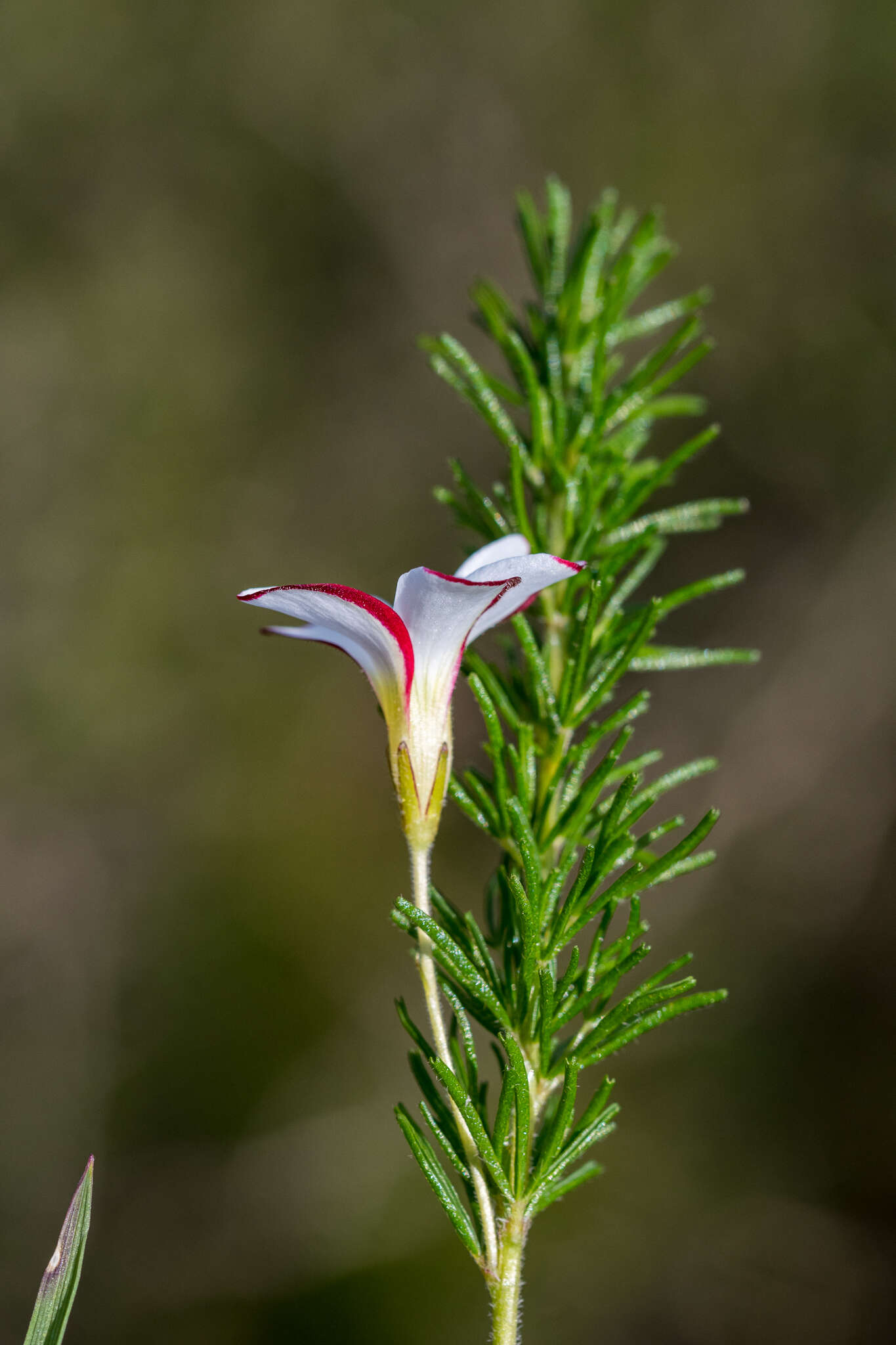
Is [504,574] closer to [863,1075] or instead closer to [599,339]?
[599,339]

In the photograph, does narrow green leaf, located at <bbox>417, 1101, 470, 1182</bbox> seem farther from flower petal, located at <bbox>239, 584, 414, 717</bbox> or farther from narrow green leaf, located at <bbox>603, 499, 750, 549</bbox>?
narrow green leaf, located at <bbox>603, 499, 750, 549</bbox>

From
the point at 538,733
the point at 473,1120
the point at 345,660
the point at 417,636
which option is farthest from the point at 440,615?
the point at 345,660

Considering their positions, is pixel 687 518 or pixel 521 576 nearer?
pixel 521 576

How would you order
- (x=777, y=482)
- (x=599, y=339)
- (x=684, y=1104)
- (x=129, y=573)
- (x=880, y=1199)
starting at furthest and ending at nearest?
(x=129, y=573) → (x=777, y=482) → (x=684, y=1104) → (x=880, y=1199) → (x=599, y=339)

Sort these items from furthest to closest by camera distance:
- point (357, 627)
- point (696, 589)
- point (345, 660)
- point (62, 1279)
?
1. point (345, 660)
2. point (696, 589)
3. point (357, 627)
4. point (62, 1279)

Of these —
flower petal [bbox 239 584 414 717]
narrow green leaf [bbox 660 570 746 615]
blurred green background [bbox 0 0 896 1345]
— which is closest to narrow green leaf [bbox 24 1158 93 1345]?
flower petal [bbox 239 584 414 717]

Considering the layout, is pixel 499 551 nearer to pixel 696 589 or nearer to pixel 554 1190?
pixel 696 589

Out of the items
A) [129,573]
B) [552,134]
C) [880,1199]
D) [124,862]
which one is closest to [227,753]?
[124,862]

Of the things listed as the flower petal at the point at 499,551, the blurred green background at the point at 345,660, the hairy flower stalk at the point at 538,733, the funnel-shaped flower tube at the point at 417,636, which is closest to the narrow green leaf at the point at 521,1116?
the hairy flower stalk at the point at 538,733
